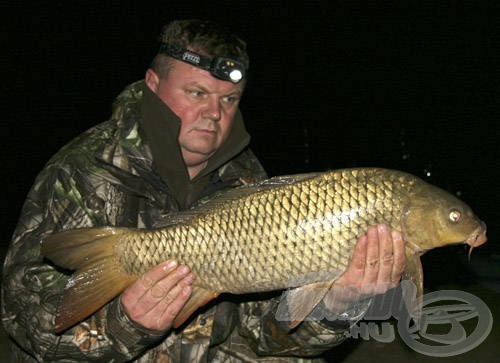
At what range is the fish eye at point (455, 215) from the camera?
71.9 inches

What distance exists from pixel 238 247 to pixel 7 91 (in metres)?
31.6

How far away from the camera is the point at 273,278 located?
71.5 inches

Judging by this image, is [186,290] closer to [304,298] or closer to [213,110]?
[304,298]

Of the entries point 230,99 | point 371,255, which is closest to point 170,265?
point 371,255

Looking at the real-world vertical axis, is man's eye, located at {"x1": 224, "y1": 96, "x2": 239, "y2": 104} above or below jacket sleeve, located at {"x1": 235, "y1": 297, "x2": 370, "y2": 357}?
above

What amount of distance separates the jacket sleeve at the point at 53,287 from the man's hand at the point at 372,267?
0.69 meters

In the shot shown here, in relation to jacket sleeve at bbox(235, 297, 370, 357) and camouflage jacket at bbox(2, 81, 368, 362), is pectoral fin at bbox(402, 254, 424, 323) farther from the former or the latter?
camouflage jacket at bbox(2, 81, 368, 362)

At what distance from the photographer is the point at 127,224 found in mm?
2225


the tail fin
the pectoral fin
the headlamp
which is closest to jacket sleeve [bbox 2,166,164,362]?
the tail fin

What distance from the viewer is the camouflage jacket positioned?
Answer: 2.07 m
